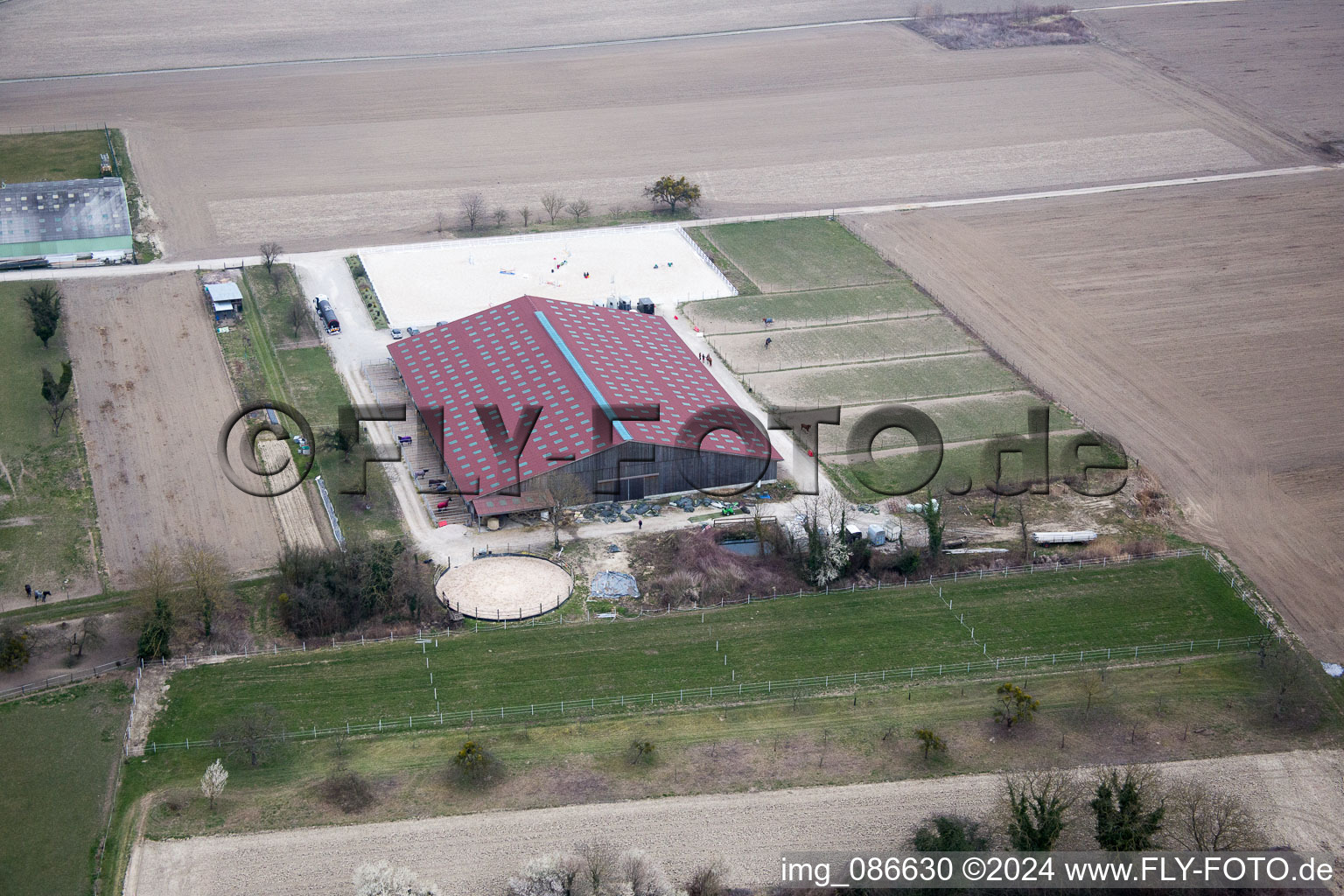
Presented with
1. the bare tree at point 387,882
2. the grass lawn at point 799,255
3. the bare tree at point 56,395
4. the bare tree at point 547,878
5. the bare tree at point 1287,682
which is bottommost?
the bare tree at point 1287,682

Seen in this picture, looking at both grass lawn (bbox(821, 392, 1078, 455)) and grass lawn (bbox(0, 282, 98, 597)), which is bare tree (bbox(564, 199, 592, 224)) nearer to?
grass lawn (bbox(821, 392, 1078, 455))

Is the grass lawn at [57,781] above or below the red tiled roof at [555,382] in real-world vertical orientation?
below

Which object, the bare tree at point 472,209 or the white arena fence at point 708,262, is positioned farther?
the bare tree at point 472,209

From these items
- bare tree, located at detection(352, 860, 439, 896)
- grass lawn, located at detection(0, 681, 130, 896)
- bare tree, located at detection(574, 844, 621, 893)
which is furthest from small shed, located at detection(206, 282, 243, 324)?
bare tree, located at detection(574, 844, 621, 893)

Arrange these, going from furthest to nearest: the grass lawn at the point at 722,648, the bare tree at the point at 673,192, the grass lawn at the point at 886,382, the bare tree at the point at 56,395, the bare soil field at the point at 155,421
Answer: the bare tree at the point at 673,192 < the grass lawn at the point at 886,382 < the bare tree at the point at 56,395 < the bare soil field at the point at 155,421 < the grass lawn at the point at 722,648

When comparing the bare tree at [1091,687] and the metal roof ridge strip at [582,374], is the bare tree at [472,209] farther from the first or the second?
the bare tree at [1091,687]

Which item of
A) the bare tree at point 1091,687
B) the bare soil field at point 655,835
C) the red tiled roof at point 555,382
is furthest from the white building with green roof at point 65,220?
the bare tree at point 1091,687

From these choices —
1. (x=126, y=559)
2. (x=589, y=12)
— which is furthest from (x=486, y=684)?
(x=589, y=12)

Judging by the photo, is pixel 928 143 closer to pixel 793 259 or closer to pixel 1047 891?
pixel 793 259
